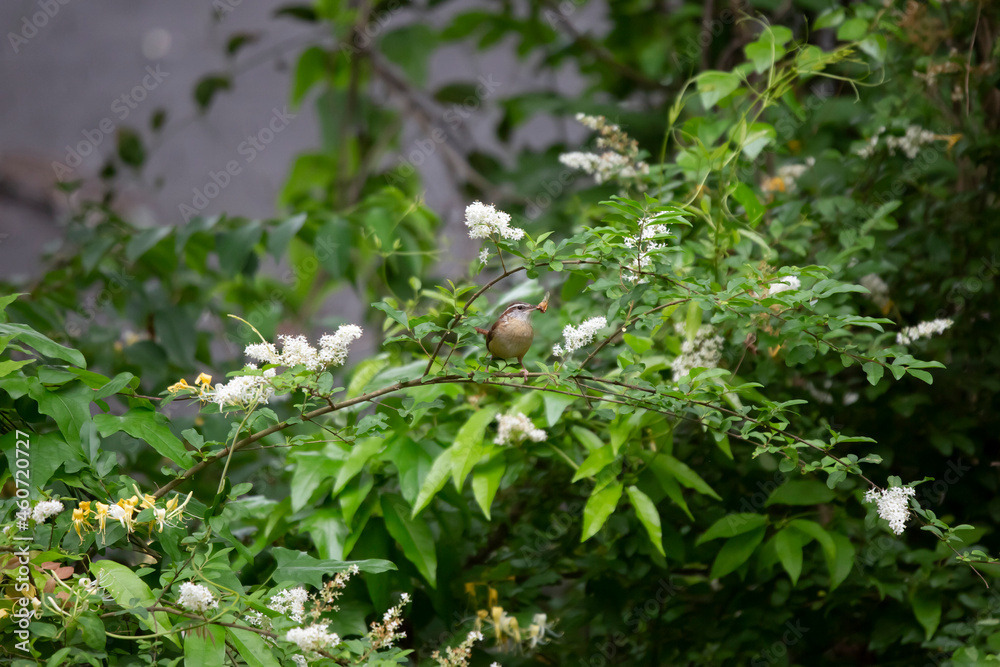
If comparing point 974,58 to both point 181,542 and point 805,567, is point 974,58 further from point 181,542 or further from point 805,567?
point 181,542

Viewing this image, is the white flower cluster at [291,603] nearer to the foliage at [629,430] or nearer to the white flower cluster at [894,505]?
the foliage at [629,430]

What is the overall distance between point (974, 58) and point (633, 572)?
1.02 metres

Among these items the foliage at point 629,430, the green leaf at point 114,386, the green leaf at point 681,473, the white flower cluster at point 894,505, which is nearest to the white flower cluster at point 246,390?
the foliage at point 629,430

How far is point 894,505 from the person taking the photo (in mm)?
732

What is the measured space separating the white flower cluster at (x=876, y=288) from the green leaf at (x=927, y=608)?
0.41 meters

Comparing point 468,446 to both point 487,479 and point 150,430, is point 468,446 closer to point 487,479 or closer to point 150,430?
point 487,479

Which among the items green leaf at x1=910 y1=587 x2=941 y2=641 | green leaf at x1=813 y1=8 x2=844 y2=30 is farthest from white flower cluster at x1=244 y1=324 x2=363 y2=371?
green leaf at x1=813 y1=8 x2=844 y2=30

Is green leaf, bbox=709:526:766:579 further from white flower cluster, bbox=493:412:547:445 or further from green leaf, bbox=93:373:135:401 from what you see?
green leaf, bbox=93:373:135:401

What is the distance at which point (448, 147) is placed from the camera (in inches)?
89.7

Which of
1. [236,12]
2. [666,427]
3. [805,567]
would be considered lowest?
[805,567]

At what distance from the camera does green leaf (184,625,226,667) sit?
636mm

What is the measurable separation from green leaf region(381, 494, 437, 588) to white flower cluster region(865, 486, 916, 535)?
480mm

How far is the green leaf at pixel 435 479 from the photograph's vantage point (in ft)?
2.90

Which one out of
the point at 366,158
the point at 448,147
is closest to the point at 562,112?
the point at 448,147
